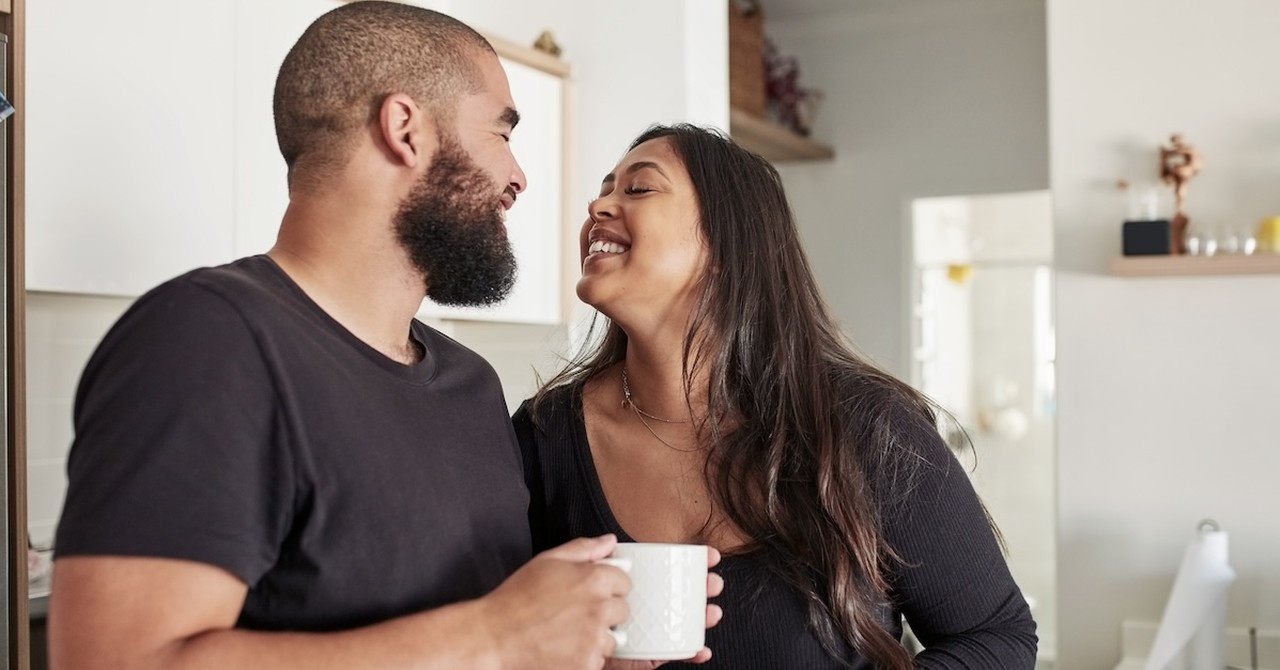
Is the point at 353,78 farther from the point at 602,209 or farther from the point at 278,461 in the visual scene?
the point at 602,209

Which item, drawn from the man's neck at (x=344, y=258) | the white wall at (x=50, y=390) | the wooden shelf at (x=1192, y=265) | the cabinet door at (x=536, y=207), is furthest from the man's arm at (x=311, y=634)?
the wooden shelf at (x=1192, y=265)

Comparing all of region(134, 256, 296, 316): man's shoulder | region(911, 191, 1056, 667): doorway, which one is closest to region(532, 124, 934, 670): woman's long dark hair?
region(134, 256, 296, 316): man's shoulder

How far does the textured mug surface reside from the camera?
1084 millimetres

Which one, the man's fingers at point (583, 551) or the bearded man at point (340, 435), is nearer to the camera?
the bearded man at point (340, 435)

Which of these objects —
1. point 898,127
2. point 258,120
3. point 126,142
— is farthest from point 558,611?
point 898,127

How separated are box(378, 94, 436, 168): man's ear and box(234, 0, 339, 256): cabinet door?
57.6 inches

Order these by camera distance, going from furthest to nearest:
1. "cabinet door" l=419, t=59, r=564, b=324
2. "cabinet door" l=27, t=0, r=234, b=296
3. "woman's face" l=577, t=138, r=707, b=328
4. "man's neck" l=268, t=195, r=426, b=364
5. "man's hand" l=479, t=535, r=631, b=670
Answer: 1. "cabinet door" l=419, t=59, r=564, b=324
2. "cabinet door" l=27, t=0, r=234, b=296
3. "woman's face" l=577, t=138, r=707, b=328
4. "man's neck" l=268, t=195, r=426, b=364
5. "man's hand" l=479, t=535, r=631, b=670

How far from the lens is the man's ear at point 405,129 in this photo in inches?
44.9

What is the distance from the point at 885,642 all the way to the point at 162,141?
163 cm

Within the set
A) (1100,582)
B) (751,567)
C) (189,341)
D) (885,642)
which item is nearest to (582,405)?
(751,567)

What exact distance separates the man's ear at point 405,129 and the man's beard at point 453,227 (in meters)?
0.02

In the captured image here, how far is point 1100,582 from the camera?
3.07 meters

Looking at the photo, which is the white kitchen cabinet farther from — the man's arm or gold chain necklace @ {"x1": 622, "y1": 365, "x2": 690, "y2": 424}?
the man's arm

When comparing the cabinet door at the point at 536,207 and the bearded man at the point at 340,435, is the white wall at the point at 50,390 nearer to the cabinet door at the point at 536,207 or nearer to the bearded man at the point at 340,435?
the cabinet door at the point at 536,207
